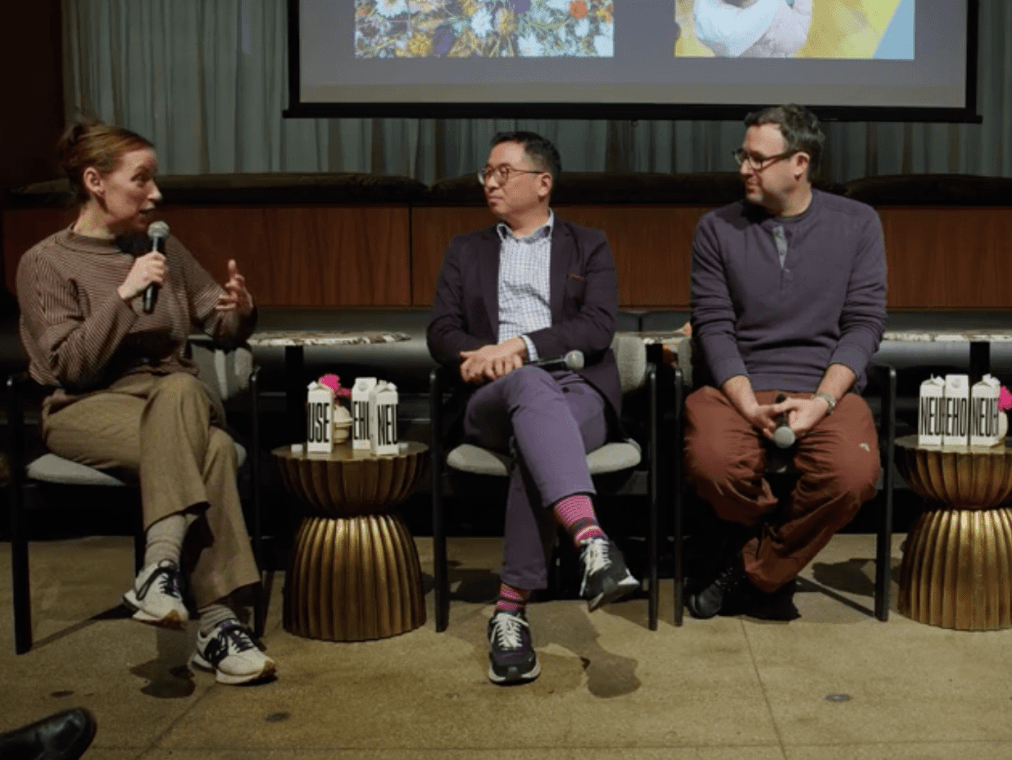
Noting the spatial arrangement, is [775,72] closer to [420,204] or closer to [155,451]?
[420,204]

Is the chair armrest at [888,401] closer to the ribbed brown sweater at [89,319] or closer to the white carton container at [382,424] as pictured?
the white carton container at [382,424]

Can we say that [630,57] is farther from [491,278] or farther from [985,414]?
[985,414]

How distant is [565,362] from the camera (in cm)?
269

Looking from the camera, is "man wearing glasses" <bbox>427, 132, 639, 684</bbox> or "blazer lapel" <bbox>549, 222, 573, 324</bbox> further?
"blazer lapel" <bbox>549, 222, 573, 324</bbox>

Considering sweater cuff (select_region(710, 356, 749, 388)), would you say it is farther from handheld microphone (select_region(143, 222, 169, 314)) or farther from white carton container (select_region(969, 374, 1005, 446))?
handheld microphone (select_region(143, 222, 169, 314))

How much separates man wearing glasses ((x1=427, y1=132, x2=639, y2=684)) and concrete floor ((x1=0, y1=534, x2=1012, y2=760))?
0.60 feet

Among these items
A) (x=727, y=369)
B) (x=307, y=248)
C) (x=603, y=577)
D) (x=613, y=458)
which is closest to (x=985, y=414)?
(x=727, y=369)

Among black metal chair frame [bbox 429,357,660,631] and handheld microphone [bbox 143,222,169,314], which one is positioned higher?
handheld microphone [bbox 143,222,169,314]

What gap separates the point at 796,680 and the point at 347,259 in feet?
7.92

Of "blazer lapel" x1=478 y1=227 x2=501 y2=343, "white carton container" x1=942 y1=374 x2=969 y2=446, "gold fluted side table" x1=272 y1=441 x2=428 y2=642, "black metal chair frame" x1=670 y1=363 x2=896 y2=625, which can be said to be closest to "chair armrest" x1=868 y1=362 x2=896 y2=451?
"black metal chair frame" x1=670 y1=363 x2=896 y2=625

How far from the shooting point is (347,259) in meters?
4.30

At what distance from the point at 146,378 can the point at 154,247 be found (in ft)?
1.05

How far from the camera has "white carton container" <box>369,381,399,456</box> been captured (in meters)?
2.76

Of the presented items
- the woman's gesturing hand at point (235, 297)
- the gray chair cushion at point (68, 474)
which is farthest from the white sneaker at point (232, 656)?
the woman's gesturing hand at point (235, 297)
